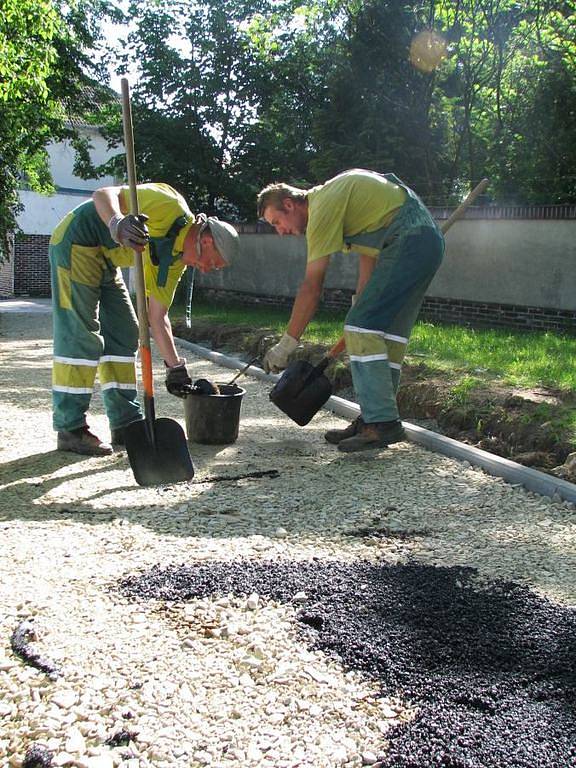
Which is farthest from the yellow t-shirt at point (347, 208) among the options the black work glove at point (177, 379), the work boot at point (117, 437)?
the work boot at point (117, 437)

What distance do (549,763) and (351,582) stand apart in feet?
3.97

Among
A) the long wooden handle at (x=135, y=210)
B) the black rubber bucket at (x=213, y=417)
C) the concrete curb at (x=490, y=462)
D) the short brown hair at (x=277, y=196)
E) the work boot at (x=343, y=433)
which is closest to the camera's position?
the long wooden handle at (x=135, y=210)

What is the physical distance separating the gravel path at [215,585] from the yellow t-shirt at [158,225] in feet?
3.58

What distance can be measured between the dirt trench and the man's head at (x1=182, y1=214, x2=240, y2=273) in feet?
7.09

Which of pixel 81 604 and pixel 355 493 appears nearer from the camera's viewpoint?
pixel 81 604

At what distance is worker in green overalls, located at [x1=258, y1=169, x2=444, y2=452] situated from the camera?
516cm

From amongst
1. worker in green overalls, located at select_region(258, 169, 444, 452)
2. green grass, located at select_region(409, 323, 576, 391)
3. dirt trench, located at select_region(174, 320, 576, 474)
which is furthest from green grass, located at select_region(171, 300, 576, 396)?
worker in green overalls, located at select_region(258, 169, 444, 452)

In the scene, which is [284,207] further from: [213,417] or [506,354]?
[506,354]

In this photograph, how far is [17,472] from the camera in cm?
499

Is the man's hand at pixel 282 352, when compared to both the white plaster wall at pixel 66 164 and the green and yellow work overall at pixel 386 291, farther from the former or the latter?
the white plaster wall at pixel 66 164

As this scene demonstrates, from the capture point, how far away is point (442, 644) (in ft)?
9.12

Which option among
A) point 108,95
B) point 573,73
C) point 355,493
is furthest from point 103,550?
point 108,95

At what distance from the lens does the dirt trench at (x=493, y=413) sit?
524 centimetres

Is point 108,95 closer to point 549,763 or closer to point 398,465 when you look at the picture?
point 398,465
